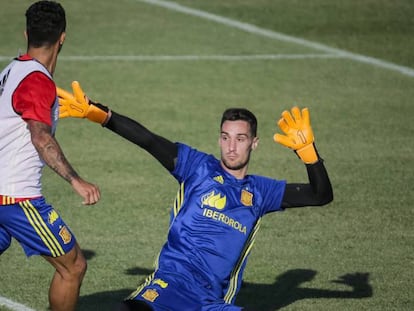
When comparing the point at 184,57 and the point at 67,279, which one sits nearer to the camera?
the point at 67,279

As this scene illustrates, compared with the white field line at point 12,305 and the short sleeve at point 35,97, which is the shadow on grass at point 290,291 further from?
the short sleeve at point 35,97

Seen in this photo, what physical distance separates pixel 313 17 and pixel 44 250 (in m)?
16.5

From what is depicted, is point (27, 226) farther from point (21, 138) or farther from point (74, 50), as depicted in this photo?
point (74, 50)

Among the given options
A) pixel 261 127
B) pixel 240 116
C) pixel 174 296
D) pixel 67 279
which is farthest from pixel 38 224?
pixel 261 127

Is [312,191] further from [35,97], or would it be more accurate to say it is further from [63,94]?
[35,97]

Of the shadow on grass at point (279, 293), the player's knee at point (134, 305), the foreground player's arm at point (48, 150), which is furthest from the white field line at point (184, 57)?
the player's knee at point (134, 305)

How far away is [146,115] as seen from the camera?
1702 centimetres

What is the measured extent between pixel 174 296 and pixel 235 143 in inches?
49.3

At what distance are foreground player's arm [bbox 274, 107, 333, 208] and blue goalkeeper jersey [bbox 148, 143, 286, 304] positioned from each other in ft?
0.43

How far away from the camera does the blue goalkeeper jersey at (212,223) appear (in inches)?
316

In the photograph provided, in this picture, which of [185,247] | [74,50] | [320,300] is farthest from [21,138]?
[74,50]

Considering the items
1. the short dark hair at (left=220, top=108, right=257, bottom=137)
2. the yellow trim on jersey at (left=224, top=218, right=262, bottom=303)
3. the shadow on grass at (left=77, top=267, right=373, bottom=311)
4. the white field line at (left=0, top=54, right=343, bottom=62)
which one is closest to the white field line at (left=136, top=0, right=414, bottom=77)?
the white field line at (left=0, top=54, right=343, bottom=62)

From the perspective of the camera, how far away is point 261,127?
16.5 meters

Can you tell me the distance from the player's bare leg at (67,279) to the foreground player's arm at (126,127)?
950 mm
